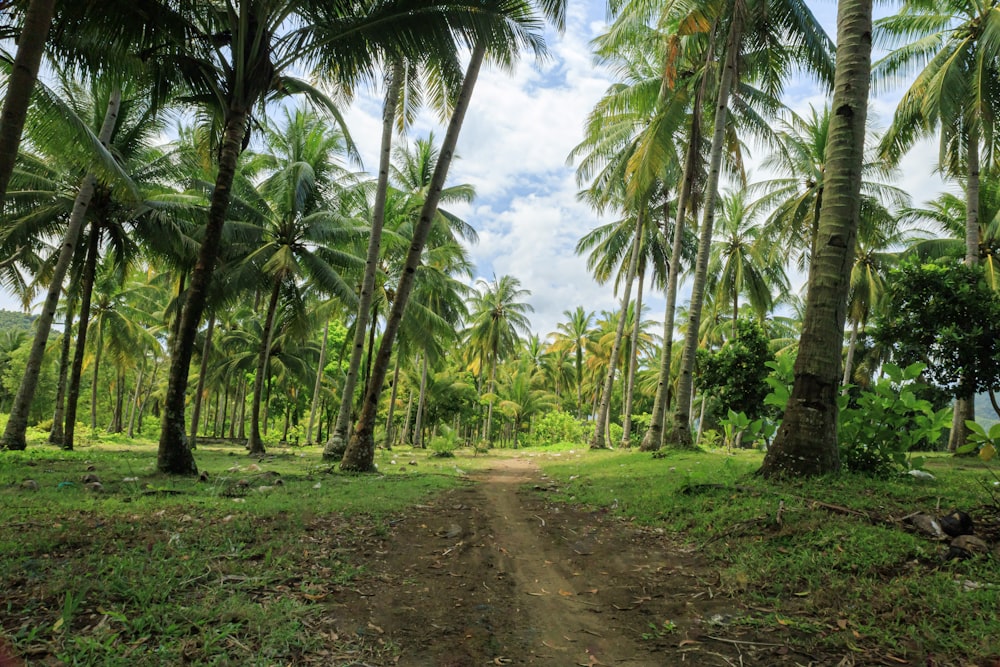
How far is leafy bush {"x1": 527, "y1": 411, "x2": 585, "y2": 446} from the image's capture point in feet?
123

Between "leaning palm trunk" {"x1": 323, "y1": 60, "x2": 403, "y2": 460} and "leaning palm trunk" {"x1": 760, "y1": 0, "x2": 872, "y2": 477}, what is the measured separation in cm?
Answer: 904

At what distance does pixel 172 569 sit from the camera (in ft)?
10.9

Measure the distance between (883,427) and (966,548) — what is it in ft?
7.86

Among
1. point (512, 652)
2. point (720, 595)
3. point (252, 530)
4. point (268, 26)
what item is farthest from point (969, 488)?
point (268, 26)

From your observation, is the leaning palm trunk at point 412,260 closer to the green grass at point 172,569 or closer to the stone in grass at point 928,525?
the green grass at point 172,569

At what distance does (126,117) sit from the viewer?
13688 millimetres

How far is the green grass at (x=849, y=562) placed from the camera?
8.96ft

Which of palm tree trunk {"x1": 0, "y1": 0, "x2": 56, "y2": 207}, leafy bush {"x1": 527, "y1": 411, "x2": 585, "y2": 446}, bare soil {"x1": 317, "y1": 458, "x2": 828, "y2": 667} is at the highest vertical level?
palm tree trunk {"x1": 0, "y1": 0, "x2": 56, "y2": 207}

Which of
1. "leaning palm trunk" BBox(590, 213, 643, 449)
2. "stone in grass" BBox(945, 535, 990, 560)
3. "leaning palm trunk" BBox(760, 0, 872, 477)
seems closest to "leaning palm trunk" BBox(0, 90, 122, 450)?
"leaning palm trunk" BBox(760, 0, 872, 477)

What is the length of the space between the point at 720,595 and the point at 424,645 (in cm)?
203

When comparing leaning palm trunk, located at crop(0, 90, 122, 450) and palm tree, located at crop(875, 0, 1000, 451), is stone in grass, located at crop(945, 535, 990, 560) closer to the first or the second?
palm tree, located at crop(875, 0, 1000, 451)

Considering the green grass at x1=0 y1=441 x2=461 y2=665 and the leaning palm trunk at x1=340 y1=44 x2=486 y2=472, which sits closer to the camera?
the green grass at x1=0 y1=441 x2=461 y2=665

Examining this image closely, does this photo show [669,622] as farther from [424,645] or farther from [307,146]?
[307,146]

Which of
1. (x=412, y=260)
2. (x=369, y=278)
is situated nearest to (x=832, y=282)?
(x=412, y=260)
